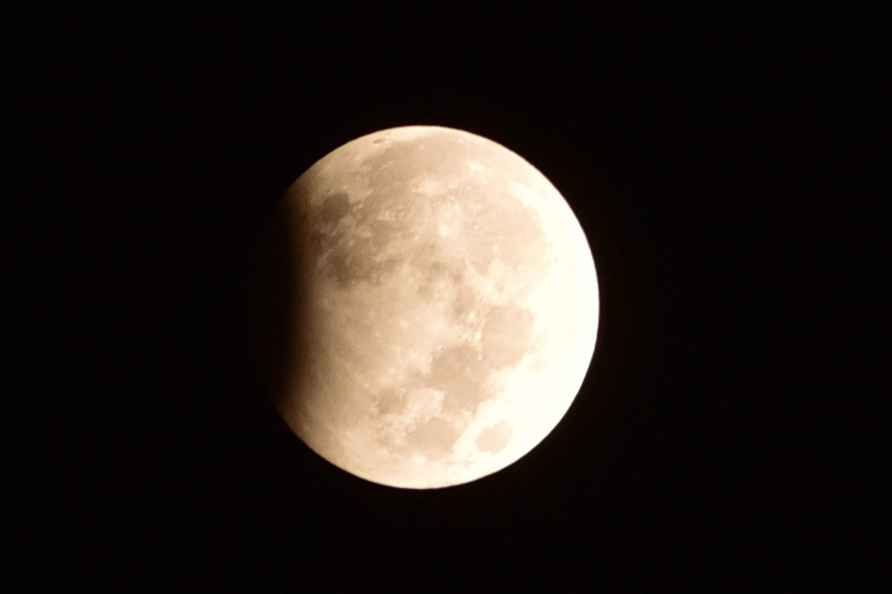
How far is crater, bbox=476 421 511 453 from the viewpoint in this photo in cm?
335

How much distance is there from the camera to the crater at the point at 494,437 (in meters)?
3.35

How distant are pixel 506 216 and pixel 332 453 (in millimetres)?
1519

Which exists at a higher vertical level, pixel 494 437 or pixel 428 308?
pixel 428 308

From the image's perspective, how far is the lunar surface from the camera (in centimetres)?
310

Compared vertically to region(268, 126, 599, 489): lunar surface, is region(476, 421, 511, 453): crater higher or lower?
lower

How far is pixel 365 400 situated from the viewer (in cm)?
326

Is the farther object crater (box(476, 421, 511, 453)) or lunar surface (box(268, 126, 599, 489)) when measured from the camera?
crater (box(476, 421, 511, 453))

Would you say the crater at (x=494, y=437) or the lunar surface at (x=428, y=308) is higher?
the lunar surface at (x=428, y=308)

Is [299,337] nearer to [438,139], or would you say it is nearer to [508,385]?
[508,385]

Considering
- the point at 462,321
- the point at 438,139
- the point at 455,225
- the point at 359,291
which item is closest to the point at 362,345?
the point at 359,291

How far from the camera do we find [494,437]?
133 inches

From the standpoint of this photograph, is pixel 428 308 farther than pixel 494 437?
No

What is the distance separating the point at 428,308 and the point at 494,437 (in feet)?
2.52

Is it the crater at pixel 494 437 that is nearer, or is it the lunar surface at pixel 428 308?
the lunar surface at pixel 428 308
